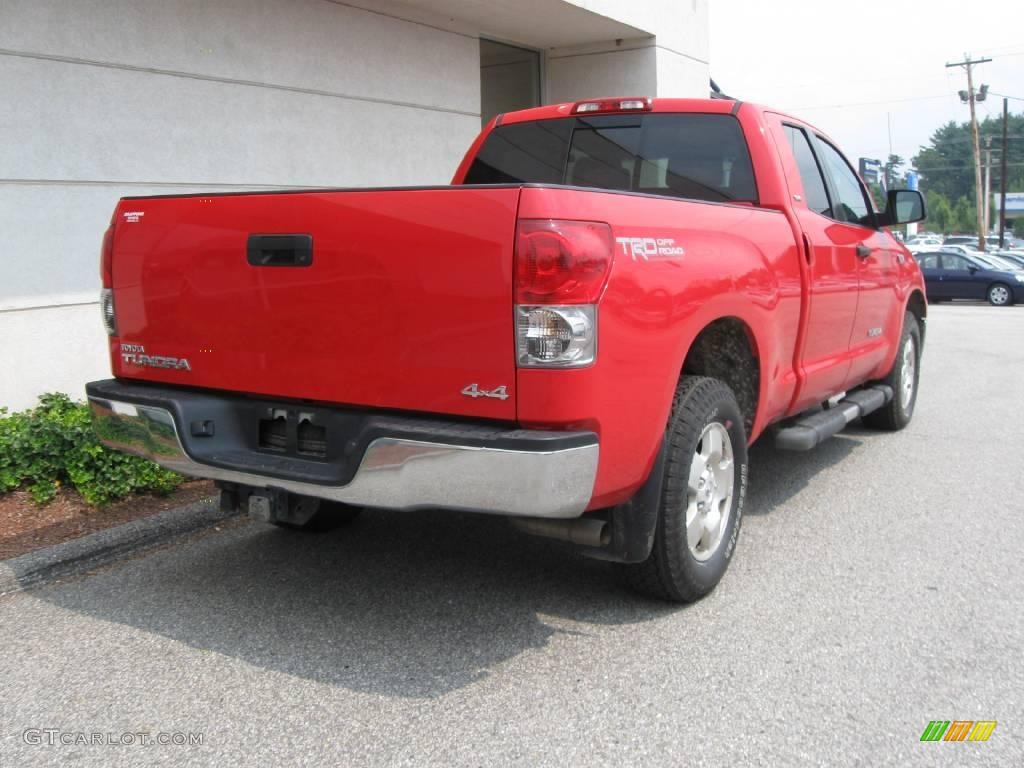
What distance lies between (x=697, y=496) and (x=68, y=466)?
11.3 feet

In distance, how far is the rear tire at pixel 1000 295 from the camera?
2494cm

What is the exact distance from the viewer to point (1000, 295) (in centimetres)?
2509

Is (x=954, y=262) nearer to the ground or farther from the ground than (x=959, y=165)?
nearer to the ground

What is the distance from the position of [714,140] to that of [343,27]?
5153mm

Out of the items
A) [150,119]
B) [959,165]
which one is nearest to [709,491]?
[150,119]

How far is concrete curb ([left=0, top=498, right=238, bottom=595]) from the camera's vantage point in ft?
14.6

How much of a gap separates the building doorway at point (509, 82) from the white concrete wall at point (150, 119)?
3.39 meters

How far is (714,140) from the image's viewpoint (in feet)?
16.5

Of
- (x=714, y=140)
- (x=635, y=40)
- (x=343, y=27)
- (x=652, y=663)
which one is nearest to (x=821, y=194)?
(x=714, y=140)

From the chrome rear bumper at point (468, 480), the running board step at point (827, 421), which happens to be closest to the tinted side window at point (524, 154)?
the running board step at point (827, 421)

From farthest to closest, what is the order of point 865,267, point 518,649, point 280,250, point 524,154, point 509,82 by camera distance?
point 509,82 < point 865,267 < point 524,154 < point 518,649 < point 280,250

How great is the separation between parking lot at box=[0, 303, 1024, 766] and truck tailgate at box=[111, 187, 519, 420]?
97 centimetres

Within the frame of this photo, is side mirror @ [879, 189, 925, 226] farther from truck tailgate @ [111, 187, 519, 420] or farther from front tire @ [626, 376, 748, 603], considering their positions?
truck tailgate @ [111, 187, 519, 420]

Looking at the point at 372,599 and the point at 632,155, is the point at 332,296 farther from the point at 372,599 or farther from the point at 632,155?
the point at 632,155
